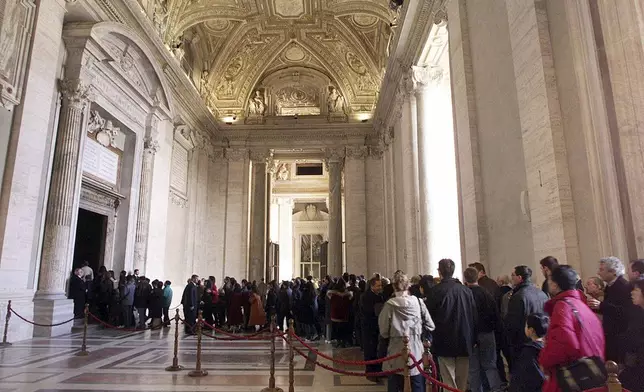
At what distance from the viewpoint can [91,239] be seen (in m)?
11.7

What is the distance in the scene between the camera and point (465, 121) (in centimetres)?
759

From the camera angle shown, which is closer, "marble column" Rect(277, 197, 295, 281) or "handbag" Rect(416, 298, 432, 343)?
"handbag" Rect(416, 298, 432, 343)

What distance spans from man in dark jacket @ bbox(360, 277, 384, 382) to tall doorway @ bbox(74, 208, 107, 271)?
8244mm

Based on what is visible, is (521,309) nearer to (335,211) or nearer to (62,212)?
(62,212)

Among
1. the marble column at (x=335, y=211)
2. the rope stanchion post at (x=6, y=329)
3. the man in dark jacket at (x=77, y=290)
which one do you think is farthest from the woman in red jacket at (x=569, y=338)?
the marble column at (x=335, y=211)

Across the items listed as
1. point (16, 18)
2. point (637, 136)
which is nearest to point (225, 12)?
point (16, 18)

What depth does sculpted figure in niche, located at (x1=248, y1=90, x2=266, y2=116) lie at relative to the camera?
765 inches

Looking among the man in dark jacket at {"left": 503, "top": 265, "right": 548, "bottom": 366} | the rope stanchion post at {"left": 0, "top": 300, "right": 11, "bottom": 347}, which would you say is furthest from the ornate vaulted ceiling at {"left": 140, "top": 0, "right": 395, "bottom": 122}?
the man in dark jacket at {"left": 503, "top": 265, "right": 548, "bottom": 366}

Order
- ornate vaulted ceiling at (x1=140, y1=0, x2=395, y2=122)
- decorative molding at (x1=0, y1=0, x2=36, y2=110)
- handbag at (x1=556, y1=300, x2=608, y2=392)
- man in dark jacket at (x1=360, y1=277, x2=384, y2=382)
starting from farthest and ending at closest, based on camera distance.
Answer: ornate vaulted ceiling at (x1=140, y1=0, x2=395, y2=122), decorative molding at (x1=0, y1=0, x2=36, y2=110), man in dark jacket at (x1=360, y1=277, x2=384, y2=382), handbag at (x1=556, y1=300, x2=608, y2=392)

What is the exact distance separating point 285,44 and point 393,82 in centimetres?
683

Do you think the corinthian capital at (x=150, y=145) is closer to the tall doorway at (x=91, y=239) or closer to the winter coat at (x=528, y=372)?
the tall doorway at (x=91, y=239)

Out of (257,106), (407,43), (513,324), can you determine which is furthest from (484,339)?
(257,106)

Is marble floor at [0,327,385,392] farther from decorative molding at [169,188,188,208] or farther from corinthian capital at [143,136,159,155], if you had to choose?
decorative molding at [169,188,188,208]

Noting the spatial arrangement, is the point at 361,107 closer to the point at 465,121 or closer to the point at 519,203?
the point at 465,121
